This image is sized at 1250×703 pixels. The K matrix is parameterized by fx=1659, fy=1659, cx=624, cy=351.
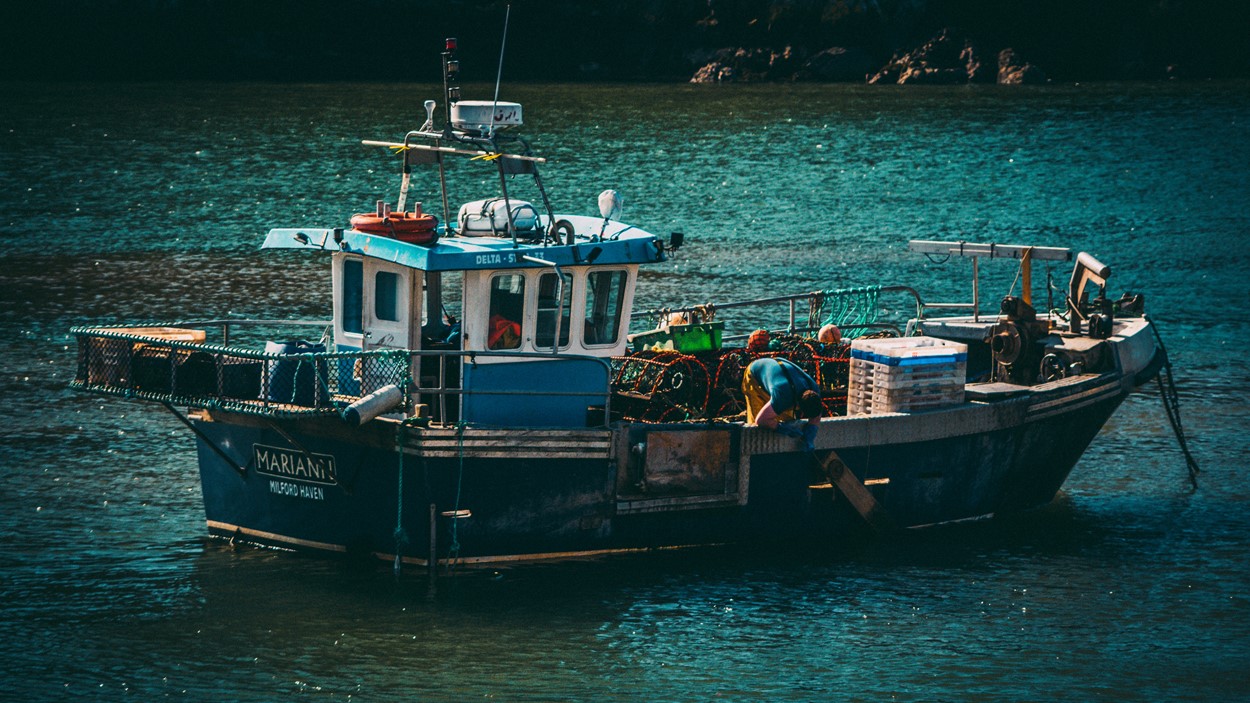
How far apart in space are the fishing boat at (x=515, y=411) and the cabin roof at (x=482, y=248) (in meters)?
0.02

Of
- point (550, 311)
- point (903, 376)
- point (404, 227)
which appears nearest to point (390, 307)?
point (404, 227)

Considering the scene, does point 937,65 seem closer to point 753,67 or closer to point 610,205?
point 753,67

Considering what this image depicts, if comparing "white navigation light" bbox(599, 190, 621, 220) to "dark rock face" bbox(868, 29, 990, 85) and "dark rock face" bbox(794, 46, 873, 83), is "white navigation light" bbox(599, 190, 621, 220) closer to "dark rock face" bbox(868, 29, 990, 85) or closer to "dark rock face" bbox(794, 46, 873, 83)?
"dark rock face" bbox(868, 29, 990, 85)

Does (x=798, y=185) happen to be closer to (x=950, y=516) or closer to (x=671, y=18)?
(x=950, y=516)

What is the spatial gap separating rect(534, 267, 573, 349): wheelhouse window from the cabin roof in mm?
262

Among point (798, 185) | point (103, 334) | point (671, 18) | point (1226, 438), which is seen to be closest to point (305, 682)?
point (103, 334)

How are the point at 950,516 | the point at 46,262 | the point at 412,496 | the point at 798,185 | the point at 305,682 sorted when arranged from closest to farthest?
the point at 305,682 < the point at 412,496 < the point at 950,516 < the point at 46,262 < the point at 798,185

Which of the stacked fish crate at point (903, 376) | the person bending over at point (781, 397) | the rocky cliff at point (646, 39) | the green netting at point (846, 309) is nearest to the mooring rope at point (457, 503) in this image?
the person bending over at point (781, 397)

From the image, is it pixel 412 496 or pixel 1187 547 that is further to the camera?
pixel 1187 547

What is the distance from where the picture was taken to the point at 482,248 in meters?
16.0

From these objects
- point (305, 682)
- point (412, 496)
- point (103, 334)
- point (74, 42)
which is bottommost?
point (305, 682)

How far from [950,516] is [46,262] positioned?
28012 millimetres

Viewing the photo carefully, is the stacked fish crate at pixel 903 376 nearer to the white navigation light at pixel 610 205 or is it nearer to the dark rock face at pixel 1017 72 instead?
the white navigation light at pixel 610 205

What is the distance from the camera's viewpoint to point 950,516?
1852 cm
